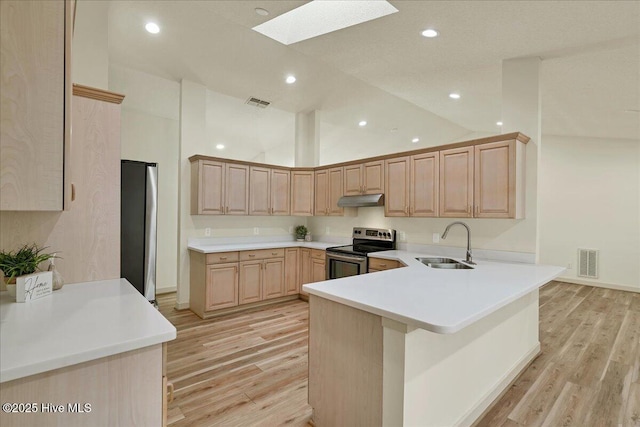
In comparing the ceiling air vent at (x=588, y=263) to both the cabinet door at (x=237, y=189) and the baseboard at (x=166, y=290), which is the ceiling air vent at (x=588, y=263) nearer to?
the cabinet door at (x=237, y=189)

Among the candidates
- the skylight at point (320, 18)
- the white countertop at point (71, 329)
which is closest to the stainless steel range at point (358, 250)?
the skylight at point (320, 18)

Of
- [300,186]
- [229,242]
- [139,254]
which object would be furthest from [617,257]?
[139,254]

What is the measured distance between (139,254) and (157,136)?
240 cm

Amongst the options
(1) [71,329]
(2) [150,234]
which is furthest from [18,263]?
(2) [150,234]

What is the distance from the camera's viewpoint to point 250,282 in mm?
4285

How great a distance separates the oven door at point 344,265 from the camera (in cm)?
382

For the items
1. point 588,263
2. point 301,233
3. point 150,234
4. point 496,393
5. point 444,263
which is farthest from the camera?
point 588,263

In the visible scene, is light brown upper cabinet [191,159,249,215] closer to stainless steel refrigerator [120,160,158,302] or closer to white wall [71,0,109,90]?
stainless steel refrigerator [120,160,158,302]

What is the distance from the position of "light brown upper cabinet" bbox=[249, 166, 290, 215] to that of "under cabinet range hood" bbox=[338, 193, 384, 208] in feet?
3.19

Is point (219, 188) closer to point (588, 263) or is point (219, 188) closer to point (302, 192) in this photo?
point (302, 192)

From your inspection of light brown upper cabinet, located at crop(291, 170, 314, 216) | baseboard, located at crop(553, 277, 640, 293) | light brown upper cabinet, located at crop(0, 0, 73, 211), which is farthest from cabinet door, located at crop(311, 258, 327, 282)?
baseboard, located at crop(553, 277, 640, 293)

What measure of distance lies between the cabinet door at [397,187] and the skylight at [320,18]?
5.66 feet

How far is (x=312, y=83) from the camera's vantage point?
13.9 feet

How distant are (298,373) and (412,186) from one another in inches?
95.0
